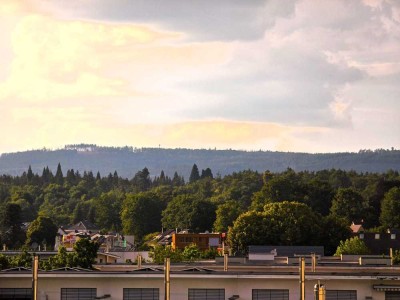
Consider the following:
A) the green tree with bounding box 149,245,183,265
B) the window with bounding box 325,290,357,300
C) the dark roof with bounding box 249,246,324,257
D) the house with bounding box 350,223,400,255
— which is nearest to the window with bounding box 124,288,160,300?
the window with bounding box 325,290,357,300

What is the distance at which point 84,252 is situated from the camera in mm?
98688

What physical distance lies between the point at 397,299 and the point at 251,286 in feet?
19.0

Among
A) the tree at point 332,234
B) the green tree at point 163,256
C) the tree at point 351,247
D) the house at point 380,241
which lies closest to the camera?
the green tree at point 163,256

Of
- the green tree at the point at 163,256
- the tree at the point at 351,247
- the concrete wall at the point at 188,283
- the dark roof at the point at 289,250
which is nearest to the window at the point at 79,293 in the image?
the concrete wall at the point at 188,283

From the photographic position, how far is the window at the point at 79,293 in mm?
54688

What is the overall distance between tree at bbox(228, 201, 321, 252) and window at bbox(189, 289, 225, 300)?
111 metres

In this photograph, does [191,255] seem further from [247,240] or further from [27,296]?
[27,296]

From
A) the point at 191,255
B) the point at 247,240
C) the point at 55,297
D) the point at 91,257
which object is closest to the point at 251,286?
the point at 55,297

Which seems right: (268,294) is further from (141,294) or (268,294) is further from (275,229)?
(275,229)

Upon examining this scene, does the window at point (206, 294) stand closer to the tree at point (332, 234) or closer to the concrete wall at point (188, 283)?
the concrete wall at point (188, 283)

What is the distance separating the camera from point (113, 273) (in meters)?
54.8

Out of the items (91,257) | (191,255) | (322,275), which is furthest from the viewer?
(191,255)

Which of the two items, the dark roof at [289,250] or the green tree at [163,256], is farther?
the dark roof at [289,250]

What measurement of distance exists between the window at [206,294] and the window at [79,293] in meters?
3.91
